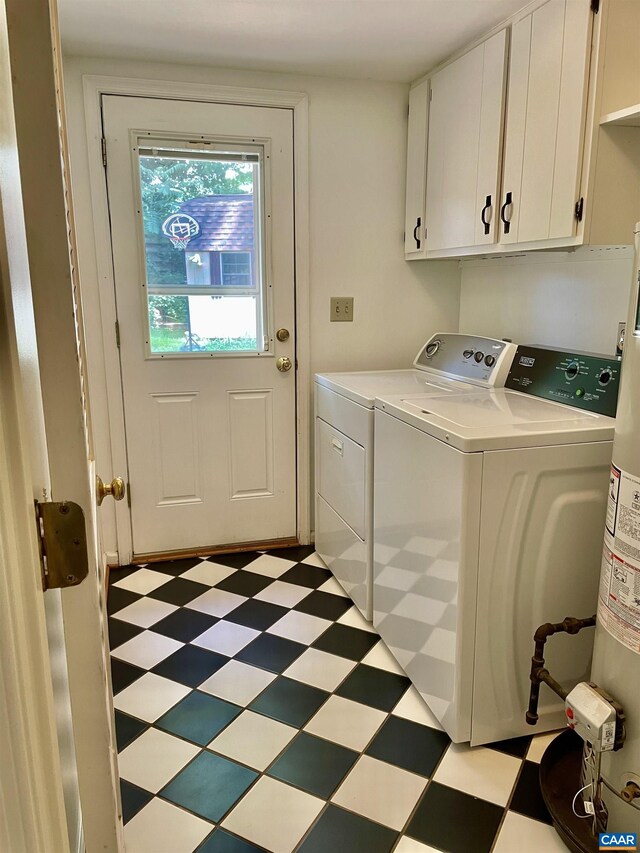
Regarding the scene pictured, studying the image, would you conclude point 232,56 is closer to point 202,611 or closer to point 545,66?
point 545,66

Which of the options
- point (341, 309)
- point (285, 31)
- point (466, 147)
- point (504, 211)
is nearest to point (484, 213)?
point (504, 211)

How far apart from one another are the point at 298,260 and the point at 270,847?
2177 millimetres

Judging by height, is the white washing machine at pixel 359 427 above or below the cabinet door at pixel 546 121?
below

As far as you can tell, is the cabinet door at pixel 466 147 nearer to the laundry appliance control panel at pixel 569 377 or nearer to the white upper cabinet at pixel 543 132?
the white upper cabinet at pixel 543 132

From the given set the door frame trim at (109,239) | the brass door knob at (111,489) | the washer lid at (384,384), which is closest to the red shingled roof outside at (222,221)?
the door frame trim at (109,239)

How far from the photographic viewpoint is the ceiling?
1.99 m

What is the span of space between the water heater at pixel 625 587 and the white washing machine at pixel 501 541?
0.26 meters

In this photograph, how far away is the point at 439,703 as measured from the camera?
69.3 inches

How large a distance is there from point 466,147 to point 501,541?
1515 mm

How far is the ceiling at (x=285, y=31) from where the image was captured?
1992 mm

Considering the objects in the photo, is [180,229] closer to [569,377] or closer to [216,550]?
[216,550]

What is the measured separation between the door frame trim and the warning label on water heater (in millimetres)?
1738

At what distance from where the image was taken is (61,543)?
0.60 meters

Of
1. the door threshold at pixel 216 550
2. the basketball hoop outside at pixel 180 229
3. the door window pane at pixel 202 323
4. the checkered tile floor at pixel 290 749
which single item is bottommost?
the checkered tile floor at pixel 290 749
